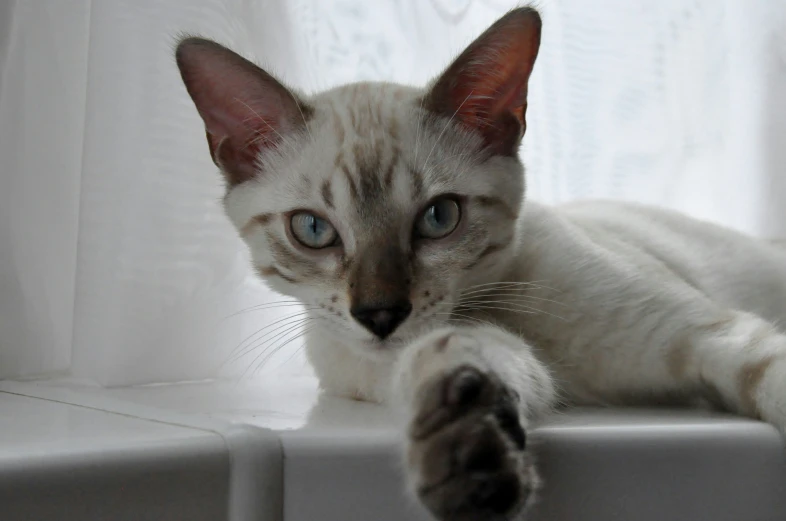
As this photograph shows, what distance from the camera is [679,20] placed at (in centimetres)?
201

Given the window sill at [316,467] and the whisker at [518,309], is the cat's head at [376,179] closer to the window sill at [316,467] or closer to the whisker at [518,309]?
the whisker at [518,309]

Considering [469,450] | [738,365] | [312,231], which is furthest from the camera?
[312,231]

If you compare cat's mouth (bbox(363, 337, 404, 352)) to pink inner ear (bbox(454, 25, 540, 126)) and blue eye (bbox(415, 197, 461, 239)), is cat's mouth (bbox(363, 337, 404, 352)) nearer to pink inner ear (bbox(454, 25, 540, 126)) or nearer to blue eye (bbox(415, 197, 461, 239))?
blue eye (bbox(415, 197, 461, 239))

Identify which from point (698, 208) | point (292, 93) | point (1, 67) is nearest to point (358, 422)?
point (292, 93)

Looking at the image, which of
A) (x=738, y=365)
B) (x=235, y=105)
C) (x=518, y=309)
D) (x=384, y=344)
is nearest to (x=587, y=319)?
(x=518, y=309)

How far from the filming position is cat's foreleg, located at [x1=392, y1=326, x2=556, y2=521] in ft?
2.21

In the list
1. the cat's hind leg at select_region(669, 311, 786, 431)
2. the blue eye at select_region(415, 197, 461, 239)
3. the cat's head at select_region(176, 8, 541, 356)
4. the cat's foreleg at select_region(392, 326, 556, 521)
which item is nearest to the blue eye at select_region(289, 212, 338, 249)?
the cat's head at select_region(176, 8, 541, 356)

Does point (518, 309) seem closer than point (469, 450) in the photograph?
No

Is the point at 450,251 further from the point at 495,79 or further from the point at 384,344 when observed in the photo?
the point at 495,79

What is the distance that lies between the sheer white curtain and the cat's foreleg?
540 mm

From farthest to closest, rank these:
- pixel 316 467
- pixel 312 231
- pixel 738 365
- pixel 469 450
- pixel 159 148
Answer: pixel 159 148 → pixel 312 231 → pixel 738 365 → pixel 316 467 → pixel 469 450

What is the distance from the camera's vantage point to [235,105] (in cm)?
126

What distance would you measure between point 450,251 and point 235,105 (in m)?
0.45

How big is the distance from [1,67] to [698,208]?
174cm
